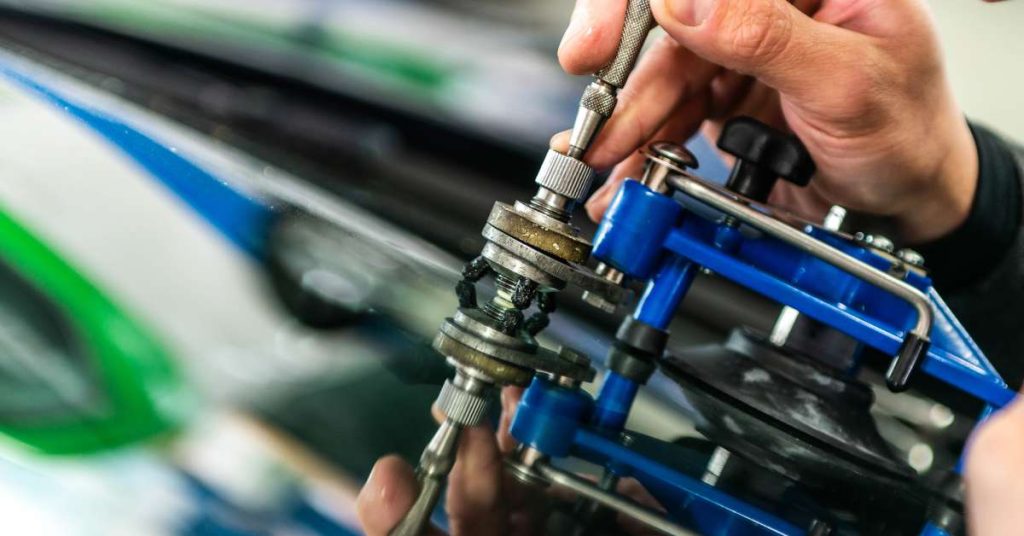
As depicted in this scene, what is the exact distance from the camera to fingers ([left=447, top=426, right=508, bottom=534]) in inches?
14.8

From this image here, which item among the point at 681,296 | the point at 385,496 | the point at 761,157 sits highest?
the point at 761,157

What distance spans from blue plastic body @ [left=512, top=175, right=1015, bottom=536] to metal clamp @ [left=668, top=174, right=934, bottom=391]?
21mm

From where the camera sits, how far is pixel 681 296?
64 centimetres

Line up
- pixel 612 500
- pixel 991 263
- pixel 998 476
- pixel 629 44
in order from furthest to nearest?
pixel 991 263, pixel 629 44, pixel 612 500, pixel 998 476

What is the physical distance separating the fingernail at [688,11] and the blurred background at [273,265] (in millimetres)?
286

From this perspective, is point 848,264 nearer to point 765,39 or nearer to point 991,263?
point 765,39

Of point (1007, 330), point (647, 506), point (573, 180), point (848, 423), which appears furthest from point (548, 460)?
point (1007, 330)

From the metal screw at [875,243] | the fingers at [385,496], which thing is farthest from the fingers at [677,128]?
the fingers at [385,496]

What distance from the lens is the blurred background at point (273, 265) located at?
1.27ft

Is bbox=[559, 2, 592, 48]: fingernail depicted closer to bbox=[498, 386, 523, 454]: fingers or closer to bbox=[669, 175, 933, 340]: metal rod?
bbox=[669, 175, 933, 340]: metal rod

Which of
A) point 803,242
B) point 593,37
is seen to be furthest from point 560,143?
point 803,242

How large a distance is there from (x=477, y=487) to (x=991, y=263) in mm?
823

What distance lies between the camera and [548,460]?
455 millimetres

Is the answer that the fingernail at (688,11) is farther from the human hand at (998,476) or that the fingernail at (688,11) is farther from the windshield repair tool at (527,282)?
the human hand at (998,476)
